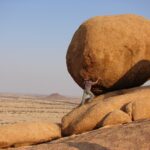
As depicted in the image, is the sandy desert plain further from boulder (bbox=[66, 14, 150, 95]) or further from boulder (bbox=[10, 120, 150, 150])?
boulder (bbox=[10, 120, 150, 150])

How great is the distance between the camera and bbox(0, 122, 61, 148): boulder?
13.5 m

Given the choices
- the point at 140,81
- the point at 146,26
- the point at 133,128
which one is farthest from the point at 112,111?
the point at 146,26

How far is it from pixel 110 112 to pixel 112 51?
2.79 m

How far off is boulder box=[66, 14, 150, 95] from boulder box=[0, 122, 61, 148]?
2.84 meters

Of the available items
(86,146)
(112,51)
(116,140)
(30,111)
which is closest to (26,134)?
(86,146)

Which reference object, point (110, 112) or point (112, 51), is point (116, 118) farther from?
point (112, 51)

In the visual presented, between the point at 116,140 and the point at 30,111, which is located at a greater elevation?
the point at 116,140

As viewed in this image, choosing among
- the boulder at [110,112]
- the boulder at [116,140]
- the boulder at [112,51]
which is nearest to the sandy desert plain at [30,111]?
the boulder at [112,51]

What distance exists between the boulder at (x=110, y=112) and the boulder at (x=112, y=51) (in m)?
1.13

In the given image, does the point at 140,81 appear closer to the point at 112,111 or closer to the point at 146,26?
the point at 146,26

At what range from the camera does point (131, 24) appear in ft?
51.1

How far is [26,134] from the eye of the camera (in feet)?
45.2

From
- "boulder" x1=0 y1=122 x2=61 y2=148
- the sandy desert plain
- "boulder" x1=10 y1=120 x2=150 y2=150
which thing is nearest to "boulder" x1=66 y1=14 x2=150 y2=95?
"boulder" x1=0 y1=122 x2=61 y2=148

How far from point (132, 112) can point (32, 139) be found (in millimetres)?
3671
